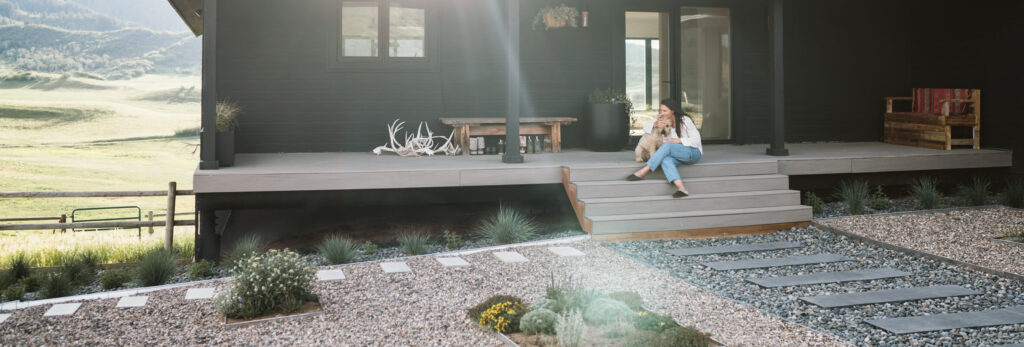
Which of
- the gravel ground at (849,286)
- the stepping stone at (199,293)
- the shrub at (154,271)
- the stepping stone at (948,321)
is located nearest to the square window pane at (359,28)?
the shrub at (154,271)

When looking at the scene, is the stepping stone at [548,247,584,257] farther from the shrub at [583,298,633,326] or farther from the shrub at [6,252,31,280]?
the shrub at [6,252,31,280]

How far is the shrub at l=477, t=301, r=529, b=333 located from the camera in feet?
12.8

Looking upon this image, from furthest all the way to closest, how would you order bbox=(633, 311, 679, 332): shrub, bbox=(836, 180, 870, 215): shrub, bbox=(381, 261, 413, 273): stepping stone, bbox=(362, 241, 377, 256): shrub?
bbox=(836, 180, 870, 215): shrub → bbox=(362, 241, 377, 256): shrub → bbox=(381, 261, 413, 273): stepping stone → bbox=(633, 311, 679, 332): shrub

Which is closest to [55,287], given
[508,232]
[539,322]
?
[508,232]

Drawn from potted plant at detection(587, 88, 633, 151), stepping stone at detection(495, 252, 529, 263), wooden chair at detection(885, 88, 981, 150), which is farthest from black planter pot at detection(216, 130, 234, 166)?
wooden chair at detection(885, 88, 981, 150)

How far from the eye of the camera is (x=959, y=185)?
888 cm

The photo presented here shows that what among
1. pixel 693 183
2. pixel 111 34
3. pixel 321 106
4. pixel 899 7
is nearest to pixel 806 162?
pixel 693 183

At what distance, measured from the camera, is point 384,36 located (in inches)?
351

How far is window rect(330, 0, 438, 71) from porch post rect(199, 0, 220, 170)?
2.08 meters

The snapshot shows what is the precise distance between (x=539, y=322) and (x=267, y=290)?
1576 mm

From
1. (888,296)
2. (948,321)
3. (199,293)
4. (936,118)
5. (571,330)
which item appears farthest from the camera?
(936,118)

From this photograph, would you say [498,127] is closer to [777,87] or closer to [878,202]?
[777,87]

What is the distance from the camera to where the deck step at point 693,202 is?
6.80 meters

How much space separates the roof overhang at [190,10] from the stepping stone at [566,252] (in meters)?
5.36
